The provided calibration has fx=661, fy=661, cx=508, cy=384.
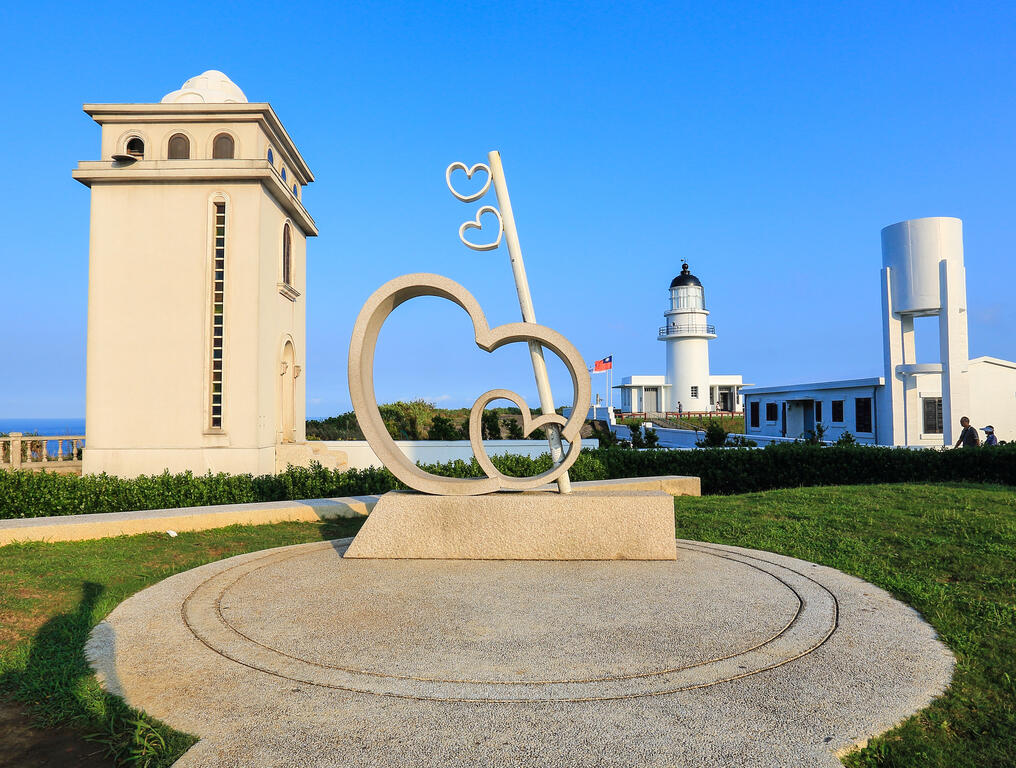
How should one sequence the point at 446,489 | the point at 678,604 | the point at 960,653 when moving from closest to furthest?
the point at 960,653
the point at 678,604
the point at 446,489

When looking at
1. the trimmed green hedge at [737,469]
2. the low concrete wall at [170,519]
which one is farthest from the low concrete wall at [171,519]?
the trimmed green hedge at [737,469]

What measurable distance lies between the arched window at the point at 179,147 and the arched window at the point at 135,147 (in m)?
0.73

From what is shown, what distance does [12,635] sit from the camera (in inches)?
184

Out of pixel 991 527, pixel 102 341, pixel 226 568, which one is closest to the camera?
pixel 226 568

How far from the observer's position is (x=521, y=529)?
6836mm

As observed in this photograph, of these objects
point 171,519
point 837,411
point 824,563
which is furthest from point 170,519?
point 837,411

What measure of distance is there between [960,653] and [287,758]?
4.06 metres

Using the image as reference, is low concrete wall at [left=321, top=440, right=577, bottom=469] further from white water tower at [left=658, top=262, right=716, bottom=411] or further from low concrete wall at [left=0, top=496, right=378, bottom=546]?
white water tower at [left=658, top=262, right=716, bottom=411]

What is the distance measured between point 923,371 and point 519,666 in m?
22.4

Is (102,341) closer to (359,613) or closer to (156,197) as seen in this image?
(156,197)

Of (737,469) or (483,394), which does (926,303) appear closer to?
(737,469)

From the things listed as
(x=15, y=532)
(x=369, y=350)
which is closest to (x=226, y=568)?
(x=369, y=350)

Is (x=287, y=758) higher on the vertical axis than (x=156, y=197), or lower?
lower

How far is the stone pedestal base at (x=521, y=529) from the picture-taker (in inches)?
267
